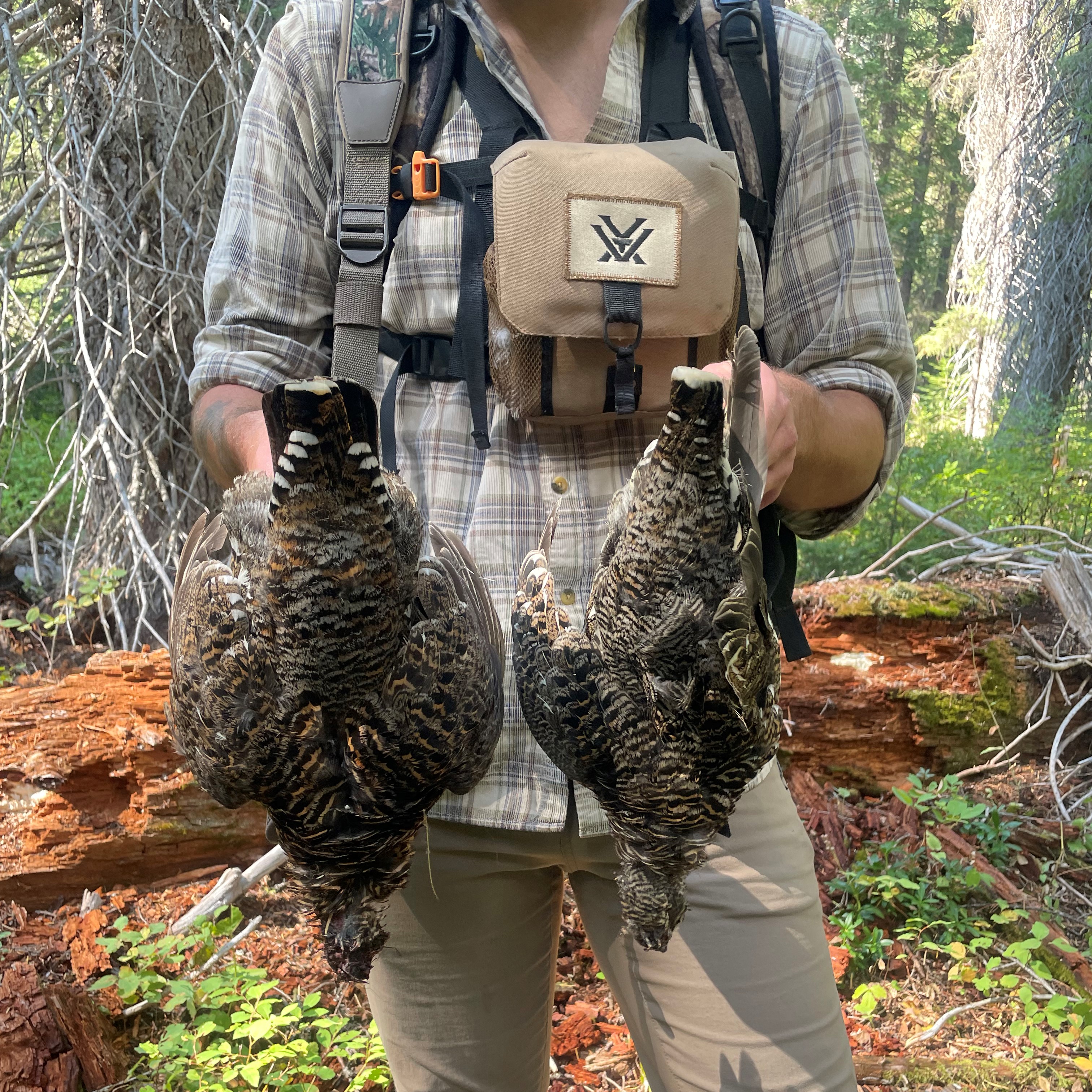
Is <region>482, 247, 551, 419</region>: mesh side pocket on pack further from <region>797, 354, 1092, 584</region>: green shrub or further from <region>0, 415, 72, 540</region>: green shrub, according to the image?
<region>0, 415, 72, 540</region>: green shrub

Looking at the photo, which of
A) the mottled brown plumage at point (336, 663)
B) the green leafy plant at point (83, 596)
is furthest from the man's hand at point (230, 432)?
the green leafy plant at point (83, 596)

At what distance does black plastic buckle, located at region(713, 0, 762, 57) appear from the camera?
2.06m

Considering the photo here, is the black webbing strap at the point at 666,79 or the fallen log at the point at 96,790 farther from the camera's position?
the fallen log at the point at 96,790

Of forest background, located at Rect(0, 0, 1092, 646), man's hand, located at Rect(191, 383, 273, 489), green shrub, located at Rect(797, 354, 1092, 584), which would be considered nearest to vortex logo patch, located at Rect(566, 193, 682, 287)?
man's hand, located at Rect(191, 383, 273, 489)

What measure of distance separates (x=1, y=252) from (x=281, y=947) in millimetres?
4183

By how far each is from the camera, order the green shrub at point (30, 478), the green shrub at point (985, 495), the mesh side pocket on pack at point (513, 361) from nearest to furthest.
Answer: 1. the mesh side pocket on pack at point (513, 361)
2. the green shrub at point (30, 478)
3. the green shrub at point (985, 495)

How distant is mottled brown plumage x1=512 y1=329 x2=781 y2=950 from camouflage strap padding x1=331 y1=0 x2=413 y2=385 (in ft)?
2.17

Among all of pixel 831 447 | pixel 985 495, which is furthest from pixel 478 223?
pixel 985 495

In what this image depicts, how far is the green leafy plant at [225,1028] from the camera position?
3527 mm

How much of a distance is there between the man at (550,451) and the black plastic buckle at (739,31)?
85mm

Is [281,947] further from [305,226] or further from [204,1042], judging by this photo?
[305,226]

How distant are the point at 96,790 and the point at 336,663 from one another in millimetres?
3413

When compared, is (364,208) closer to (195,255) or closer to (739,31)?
(739,31)

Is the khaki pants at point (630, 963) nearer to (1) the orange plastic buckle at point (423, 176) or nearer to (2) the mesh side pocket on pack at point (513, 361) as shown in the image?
(2) the mesh side pocket on pack at point (513, 361)
